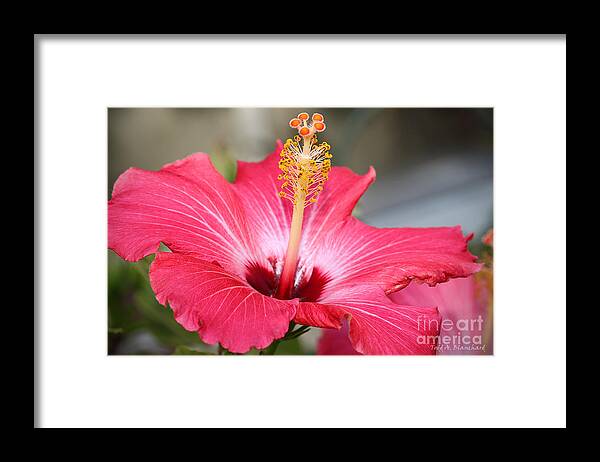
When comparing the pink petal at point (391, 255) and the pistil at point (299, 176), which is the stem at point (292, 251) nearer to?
the pistil at point (299, 176)

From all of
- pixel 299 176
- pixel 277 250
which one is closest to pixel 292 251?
pixel 277 250

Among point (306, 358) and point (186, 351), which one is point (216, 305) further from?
point (306, 358)

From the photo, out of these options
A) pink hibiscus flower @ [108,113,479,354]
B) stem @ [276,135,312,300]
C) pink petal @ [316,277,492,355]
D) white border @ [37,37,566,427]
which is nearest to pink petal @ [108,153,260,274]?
pink hibiscus flower @ [108,113,479,354]

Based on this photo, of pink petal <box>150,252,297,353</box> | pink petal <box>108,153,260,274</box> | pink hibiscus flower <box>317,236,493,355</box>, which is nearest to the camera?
pink petal <box>150,252,297,353</box>

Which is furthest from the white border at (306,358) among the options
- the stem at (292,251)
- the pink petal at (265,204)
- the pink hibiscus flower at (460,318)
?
the stem at (292,251)

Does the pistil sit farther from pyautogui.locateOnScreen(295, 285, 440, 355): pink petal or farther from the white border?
the white border

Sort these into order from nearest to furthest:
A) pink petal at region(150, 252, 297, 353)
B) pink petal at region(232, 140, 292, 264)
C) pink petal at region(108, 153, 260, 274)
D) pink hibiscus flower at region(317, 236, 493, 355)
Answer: pink petal at region(150, 252, 297, 353)
pink petal at region(108, 153, 260, 274)
pink petal at region(232, 140, 292, 264)
pink hibiscus flower at region(317, 236, 493, 355)

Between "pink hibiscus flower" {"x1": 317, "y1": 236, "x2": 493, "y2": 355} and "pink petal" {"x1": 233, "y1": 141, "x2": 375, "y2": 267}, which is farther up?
"pink petal" {"x1": 233, "y1": 141, "x2": 375, "y2": 267}
